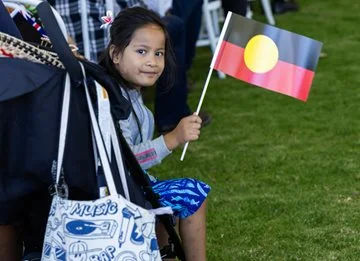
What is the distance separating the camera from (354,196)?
4.47 m

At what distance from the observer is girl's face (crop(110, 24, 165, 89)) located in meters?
3.27

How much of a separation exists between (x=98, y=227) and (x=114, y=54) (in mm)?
855

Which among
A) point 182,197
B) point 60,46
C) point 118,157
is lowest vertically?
point 182,197

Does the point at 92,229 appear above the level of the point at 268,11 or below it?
above

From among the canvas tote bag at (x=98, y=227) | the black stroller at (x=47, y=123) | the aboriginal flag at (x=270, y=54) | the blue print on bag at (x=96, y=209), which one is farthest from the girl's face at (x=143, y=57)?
the blue print on bag at (x=96, y=209)

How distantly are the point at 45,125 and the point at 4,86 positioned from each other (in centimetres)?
20

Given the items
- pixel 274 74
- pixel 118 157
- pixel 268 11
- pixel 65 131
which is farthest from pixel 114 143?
pixel 268 11

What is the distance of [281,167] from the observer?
4.98 metres

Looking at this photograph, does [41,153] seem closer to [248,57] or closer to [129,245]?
[129,245]

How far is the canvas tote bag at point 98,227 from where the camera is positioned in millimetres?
2643

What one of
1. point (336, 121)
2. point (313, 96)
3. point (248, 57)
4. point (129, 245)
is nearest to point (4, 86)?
point (129, 245)

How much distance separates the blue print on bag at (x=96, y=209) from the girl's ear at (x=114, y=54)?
2.52 feet

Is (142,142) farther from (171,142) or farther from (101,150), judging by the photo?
(101,150)

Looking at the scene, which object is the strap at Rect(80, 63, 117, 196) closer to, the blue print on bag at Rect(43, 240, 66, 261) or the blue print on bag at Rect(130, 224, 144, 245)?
the blue print on bag at Rect(130, 224, 144, 245)
